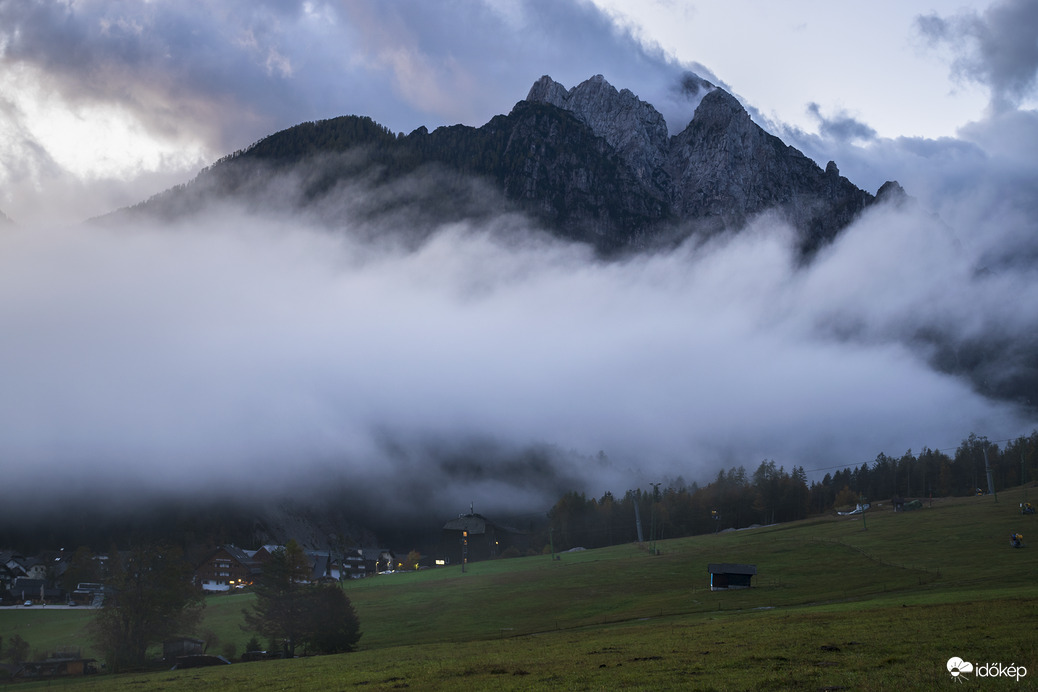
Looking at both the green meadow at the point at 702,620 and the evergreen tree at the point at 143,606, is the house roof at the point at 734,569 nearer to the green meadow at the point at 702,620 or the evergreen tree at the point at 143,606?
the green meadow at the point at 702,620

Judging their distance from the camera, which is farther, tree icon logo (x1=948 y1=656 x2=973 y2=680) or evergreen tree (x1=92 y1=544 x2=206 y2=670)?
evergreen tree (x1=92 y1=544 x2=206 y2=670)

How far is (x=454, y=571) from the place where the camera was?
185 m

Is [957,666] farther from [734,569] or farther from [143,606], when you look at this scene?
[143,606]

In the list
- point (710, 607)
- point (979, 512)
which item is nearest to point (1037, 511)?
point (979, 512)

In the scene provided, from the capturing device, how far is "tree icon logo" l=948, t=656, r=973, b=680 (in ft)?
99.7

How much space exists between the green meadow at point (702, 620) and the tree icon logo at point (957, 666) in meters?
0.58

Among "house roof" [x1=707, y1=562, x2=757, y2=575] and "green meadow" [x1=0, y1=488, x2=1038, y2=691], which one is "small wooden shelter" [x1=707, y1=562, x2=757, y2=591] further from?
"green meadow" [x1=0, y1=488, x2=1038, y2=691]

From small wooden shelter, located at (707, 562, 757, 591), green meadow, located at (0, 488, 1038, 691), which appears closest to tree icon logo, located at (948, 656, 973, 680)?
green meadow, located at (0, 488, 1038, 691)

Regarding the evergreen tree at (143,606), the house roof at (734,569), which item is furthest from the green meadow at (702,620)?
the evergreen tree at (143,606)

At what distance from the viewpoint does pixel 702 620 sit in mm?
70000

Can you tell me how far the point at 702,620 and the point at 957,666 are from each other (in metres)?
40.5

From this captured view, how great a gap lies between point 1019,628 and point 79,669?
89539mm

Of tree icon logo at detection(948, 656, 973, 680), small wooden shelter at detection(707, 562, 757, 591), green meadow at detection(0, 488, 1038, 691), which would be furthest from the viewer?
small wooden shelter at detection(707, 562, 757, 591)

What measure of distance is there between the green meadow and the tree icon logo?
1.91 ft
